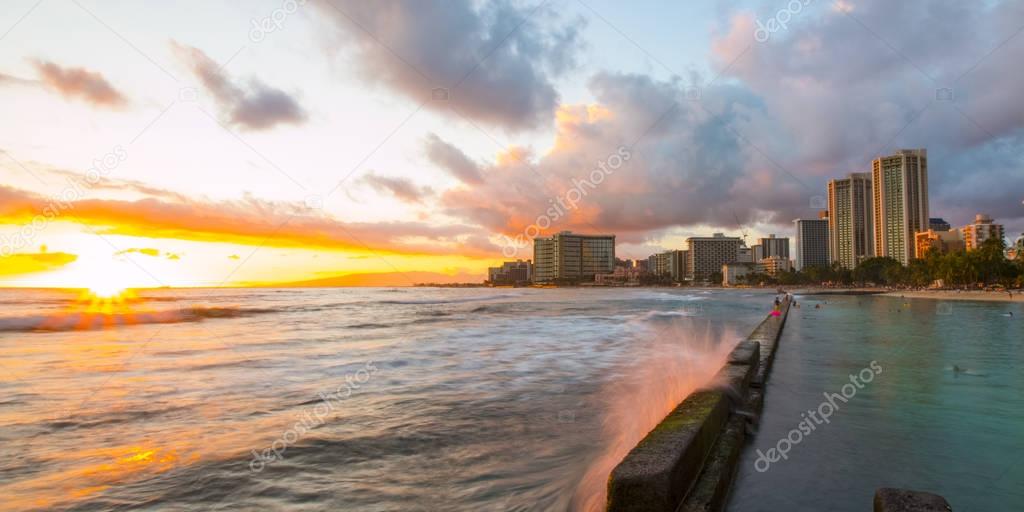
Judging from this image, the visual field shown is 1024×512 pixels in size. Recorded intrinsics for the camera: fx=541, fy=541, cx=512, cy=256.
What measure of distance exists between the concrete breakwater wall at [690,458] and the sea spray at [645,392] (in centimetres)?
86

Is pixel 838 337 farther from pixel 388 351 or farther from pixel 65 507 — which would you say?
pixel 65 507

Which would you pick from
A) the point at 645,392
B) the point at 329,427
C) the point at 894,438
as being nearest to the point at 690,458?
the point at 894,438

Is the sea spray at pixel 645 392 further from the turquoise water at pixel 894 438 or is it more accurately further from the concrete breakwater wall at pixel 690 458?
the turquoise water at pixel 894 438

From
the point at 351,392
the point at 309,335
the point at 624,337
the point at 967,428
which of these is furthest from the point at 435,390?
the point at 309,335

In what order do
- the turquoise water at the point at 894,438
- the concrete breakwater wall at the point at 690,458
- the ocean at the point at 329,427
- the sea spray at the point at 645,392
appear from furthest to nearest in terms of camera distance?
the sea spray at the point at 645,392, the ocean at the point at 329,427, the turquoise water at the point at 894,438, the concrete breakwater wall at the point at 690,458

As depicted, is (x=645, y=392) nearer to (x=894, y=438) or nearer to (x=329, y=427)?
(x=894, y=438)

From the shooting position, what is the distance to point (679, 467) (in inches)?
155

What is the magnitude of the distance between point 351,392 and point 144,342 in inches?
649

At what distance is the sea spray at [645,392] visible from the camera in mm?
5739

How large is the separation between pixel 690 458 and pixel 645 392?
20.5 feet

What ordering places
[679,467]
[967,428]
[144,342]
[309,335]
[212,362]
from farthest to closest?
[309,335] < [144,342] < [212,362] < [967,428] < [679,467]

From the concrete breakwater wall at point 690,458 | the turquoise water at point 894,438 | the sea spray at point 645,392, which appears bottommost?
the sea spray at point 645,392

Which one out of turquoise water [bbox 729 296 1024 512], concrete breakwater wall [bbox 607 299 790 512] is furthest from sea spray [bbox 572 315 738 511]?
turquoise water [bbox 729 296 1024 512]

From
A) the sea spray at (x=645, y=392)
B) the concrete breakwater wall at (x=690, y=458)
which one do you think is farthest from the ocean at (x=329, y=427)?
the concrete breakwater wall at (x=690, y=458)
